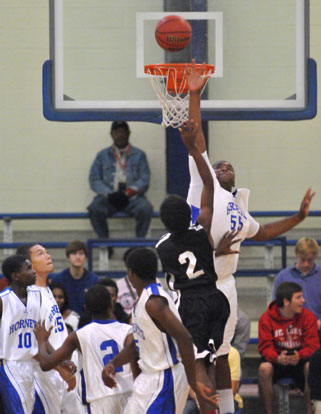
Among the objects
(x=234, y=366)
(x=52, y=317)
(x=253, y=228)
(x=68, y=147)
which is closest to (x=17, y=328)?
(x=52, y=317)

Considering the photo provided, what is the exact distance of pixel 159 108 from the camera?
21.8ft

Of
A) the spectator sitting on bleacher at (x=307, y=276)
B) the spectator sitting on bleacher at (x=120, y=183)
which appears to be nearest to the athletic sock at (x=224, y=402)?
the spectator sitting on bleacher at (x=307, y=276)

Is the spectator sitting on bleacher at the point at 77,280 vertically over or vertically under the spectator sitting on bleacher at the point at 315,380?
over

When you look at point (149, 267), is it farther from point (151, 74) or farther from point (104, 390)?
point (151, 74)

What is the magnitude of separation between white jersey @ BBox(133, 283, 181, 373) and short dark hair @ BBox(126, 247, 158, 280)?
0.21 ft

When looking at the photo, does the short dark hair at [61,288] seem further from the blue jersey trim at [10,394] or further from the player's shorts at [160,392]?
the player's shorts at [160,392]

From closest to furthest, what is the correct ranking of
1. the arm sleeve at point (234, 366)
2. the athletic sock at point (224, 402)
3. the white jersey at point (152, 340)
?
the white jersey at point (152, 340) → the athletic sock at point (224, 402) → the arm sleeve at point (234, 366)

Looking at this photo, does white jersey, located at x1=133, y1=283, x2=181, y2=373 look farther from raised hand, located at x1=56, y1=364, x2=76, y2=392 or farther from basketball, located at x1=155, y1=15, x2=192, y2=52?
basketball, located at x1=155, y1=15, x2=192, y2=52

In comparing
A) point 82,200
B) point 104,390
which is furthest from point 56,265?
point 104,390

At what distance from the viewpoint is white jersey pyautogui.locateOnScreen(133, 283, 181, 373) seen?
16.6 feet

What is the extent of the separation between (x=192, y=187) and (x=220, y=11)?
183cm

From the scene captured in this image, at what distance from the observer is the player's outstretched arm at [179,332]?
16.0 ft

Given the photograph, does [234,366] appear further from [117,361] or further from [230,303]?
[117,361]

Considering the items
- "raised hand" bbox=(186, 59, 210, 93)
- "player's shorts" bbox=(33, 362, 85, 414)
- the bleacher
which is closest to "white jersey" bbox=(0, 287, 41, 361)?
"player's shorts" bbox=(33, 362, 85, 414)
